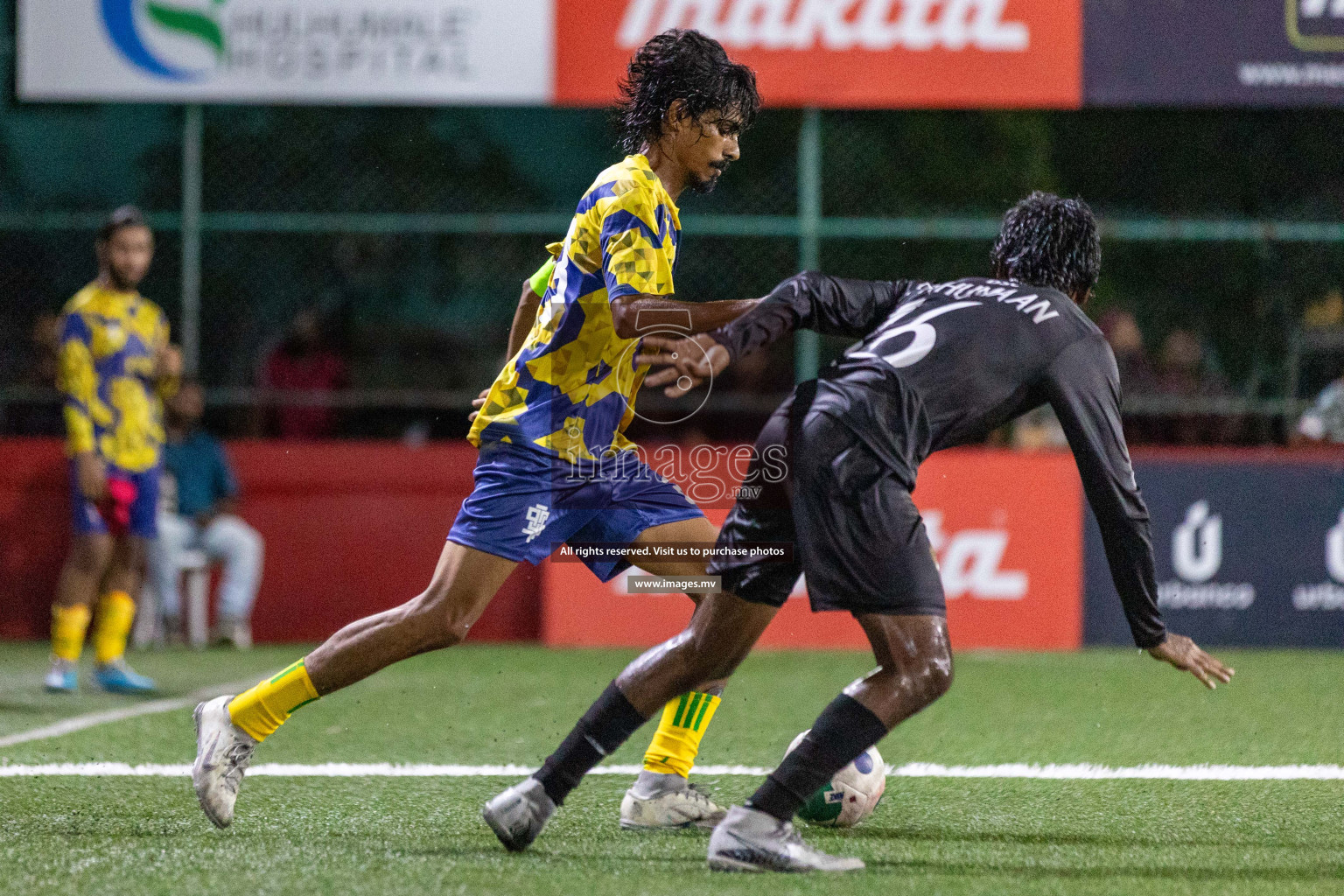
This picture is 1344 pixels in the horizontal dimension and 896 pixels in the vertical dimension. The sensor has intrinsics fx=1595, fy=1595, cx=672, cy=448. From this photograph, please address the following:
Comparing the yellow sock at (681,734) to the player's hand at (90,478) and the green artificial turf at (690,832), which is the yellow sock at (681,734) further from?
the player's hand at (90,478)

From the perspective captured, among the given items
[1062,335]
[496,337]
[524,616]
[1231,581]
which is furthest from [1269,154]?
[1062,335]

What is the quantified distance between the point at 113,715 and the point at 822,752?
162 inches

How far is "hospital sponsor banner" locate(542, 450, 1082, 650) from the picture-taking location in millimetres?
9578

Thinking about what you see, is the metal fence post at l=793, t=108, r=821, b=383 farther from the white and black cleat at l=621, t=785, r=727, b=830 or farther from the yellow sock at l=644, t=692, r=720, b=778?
the white and black cleat at l=621, t=785, r=727, b=830

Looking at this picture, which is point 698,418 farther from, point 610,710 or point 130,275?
point 610,710

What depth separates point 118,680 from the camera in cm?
755

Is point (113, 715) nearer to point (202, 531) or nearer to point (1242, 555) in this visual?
point (202, 531)

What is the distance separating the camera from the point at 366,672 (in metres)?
4.16

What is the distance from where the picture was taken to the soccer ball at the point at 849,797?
4352 millimetres

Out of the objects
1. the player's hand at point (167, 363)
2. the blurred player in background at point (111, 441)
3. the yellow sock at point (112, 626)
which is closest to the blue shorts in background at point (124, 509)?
the blurred player in background at point (111, 441)

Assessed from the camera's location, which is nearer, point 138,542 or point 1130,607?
point 1130,607

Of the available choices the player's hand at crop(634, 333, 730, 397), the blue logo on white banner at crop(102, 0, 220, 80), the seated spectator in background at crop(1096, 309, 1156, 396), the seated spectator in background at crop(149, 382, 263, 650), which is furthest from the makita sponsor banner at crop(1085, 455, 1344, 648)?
the player's hand at crop(634, 333, 730, 397)

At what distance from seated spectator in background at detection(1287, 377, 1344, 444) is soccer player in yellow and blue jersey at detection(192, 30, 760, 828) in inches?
271

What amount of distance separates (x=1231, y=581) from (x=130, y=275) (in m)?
6.48
